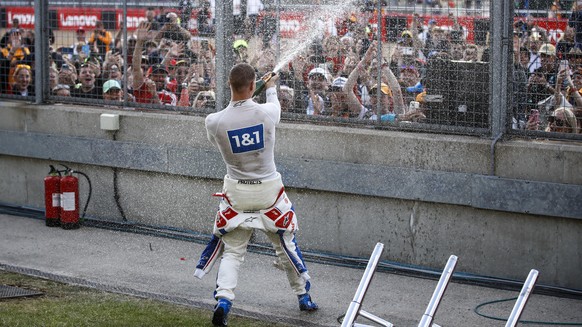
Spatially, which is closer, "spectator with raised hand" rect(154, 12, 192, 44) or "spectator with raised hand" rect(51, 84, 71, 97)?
"spectator with raised hand" rect(154, 12, 192, 44)

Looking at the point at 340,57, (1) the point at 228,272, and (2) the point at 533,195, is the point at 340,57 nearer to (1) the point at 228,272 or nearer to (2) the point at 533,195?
(2) the point at 533,195

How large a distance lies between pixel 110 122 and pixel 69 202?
97 cm

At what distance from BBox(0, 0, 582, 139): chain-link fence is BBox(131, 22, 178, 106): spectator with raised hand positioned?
1cm

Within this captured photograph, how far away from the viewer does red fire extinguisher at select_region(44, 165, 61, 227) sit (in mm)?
11109

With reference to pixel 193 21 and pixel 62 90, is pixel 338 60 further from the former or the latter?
pixel 62 90

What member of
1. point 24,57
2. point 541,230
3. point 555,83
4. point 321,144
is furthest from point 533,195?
point 24,57

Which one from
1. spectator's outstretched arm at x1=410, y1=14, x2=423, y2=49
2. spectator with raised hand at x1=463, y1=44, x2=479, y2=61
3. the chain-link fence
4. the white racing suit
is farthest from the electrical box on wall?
spectator with raised hand at x1=463, y1=44, x2=479, y2=61

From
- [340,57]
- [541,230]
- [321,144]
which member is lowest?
[541,230]

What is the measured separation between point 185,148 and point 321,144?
1.58 m

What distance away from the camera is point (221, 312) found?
7.38 metres

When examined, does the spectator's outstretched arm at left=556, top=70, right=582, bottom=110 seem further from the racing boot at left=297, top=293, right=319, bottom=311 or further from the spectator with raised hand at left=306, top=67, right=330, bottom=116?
the racing boot at left=297, top=293, right=319, bottom=311

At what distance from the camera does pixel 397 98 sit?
972 cm

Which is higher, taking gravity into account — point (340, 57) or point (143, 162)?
point (340, 57)

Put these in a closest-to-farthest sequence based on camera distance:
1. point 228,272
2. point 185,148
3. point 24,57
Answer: point 228,272 → point 185,148 → point 24,57
